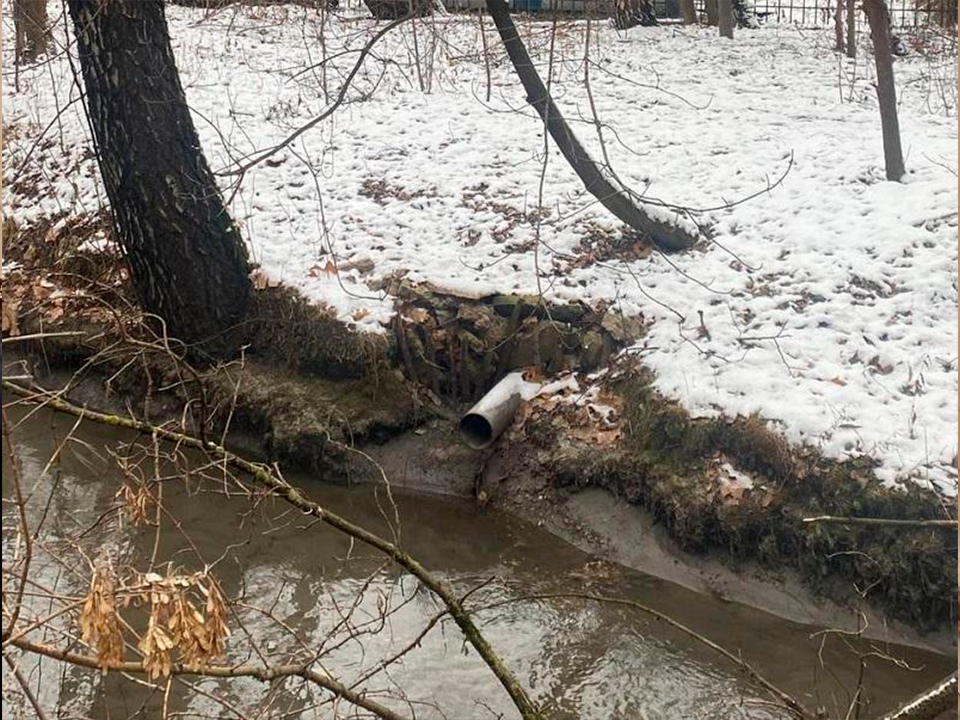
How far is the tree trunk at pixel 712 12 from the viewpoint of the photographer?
12.4 metres

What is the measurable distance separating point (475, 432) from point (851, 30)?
6.43 metres

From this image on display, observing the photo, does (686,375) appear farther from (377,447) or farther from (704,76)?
(704,76)

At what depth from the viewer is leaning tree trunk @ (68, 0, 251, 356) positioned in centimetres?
622

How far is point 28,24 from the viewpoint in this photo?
7738mm

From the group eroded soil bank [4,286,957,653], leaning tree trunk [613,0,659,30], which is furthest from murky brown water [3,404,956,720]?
leaning tree trunk [613,0,659,30]

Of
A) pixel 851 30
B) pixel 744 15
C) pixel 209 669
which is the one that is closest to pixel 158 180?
pixel 209 669

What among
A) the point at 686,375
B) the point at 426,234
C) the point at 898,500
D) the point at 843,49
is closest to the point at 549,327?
the point at 686,375

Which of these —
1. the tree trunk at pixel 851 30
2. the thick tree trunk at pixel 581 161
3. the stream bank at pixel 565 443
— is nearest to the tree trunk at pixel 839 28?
the tree trunk at pixel 851 30

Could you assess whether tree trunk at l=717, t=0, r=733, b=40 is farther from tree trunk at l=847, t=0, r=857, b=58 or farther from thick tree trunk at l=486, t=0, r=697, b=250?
thick tree trunk at l=486, t=0, r=697, b=250

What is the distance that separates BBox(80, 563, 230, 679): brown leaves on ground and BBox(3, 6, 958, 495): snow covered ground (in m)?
3.99

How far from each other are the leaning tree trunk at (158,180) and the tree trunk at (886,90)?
4.52 metres

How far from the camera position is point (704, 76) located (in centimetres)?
1021

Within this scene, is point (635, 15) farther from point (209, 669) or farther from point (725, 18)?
point (209, 669)

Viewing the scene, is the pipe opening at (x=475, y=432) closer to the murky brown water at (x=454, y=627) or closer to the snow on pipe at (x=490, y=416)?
the snow on pipe at (x=490, y=416)
